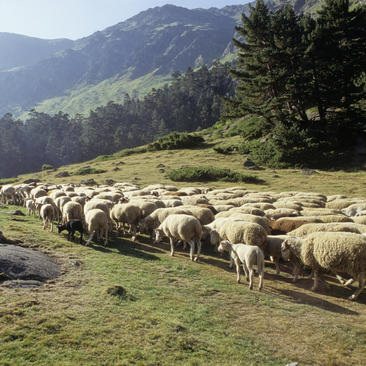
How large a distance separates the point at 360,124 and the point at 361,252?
36.2 m

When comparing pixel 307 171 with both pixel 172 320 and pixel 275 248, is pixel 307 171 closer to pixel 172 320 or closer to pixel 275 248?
pixel 275 248

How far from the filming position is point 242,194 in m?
21.2

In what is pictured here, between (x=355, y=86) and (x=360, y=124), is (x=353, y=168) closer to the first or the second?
(x=360, y=124)

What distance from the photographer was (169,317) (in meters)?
6.46

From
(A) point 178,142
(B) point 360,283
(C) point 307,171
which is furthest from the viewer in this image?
(A) point 178,142

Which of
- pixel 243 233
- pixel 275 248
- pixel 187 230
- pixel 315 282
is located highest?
pixel 243 233

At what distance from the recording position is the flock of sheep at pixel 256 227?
337 inches

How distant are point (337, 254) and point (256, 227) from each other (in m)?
2.83

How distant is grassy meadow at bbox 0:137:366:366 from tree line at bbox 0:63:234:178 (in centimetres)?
9710

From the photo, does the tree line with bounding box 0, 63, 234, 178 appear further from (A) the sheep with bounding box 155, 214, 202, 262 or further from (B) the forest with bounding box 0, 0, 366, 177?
(A) the sheep with bounding box 155, 214, 202, 262

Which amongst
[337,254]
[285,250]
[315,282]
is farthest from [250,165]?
[337,254]

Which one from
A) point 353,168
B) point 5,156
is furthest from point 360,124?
point 5,156

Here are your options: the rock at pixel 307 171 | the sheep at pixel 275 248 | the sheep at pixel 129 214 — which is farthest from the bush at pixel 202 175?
the sheep at pixel 275 248

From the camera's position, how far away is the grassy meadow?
5234 mm
